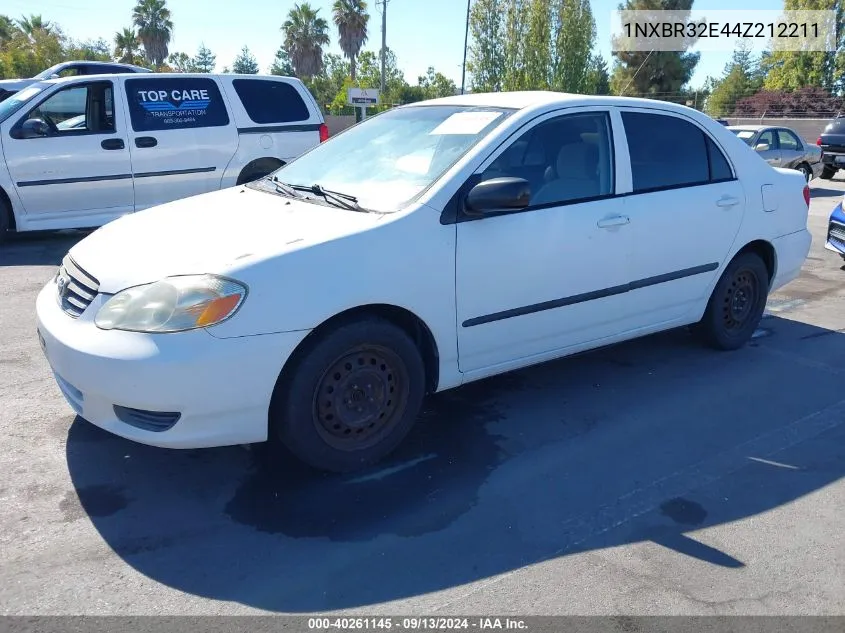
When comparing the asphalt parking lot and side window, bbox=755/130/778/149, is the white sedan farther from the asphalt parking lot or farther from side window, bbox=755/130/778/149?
side window, bbox=755/130/778/149

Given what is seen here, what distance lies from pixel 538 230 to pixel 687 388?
5.27 ft

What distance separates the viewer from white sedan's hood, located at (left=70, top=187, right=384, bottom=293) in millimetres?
3223

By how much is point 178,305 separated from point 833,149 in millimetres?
21377

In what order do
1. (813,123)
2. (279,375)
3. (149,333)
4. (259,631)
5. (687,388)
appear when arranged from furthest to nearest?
(813,123) → (687,388) → (279,375) → (149,333) → (259,631)

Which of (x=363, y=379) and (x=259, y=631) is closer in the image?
(x=259, y=631)

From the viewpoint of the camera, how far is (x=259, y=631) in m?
2.49

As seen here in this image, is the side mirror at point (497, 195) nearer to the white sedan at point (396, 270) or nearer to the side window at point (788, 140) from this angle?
the white sedan at point (396, 270)

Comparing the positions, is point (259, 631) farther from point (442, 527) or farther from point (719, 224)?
point (719, 224)

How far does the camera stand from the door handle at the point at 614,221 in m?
4.21

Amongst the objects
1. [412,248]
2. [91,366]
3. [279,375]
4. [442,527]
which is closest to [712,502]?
[442,527]

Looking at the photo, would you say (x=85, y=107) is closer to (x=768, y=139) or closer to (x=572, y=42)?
(x=768, y=139)

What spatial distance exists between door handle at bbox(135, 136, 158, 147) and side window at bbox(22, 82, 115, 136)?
28 centimetres

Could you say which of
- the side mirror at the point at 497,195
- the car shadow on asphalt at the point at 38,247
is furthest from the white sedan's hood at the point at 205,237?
the car shadow on asphalt at the point at 38,247

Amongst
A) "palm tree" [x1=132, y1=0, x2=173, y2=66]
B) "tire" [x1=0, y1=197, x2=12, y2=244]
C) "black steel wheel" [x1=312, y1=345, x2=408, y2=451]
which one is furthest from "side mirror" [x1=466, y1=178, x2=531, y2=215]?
"palm tree" [x1=132, y1=0, x2=173, y2=66]
